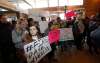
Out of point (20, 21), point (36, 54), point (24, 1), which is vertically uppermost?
point (24, 1)

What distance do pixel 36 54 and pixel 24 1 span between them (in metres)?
11.8

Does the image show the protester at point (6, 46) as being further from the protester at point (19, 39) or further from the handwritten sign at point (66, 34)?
the handwritten sign at point (66, 34)

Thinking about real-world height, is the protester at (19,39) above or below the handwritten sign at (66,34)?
above

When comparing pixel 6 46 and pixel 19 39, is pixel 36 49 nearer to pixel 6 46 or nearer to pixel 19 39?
pixel 19 39

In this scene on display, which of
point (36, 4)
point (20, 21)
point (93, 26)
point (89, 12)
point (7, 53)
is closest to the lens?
point (7, 53)

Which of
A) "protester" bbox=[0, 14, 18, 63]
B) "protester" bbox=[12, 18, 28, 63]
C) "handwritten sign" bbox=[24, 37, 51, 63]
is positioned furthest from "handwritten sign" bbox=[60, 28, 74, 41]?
"protester" bbox=[0, 14, 18, 63]

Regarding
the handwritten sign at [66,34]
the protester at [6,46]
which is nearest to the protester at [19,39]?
the protester at [6,46]

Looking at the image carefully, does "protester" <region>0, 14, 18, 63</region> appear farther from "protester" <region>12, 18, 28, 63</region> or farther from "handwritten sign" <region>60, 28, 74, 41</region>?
"handwritten sign" <region>60, 28, 74, 41</region>

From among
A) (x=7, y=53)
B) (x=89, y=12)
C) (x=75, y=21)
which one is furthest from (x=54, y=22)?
(x=7, y=53)

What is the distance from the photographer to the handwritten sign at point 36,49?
13.1 feet

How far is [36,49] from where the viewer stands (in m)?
4.45

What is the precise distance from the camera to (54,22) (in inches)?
326

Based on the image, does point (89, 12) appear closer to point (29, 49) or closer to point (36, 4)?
point (36, 4)

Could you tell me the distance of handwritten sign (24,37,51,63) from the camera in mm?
3986
